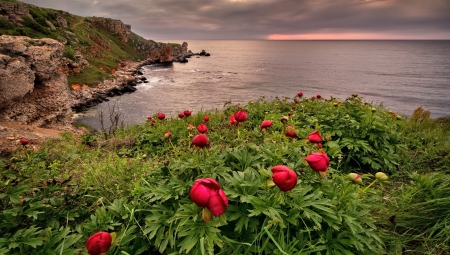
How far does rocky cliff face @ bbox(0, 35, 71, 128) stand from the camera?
33.9 ft

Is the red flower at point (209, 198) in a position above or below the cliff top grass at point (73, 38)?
below

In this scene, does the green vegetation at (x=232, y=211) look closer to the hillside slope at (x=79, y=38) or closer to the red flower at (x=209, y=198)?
the red flower at (x=209, y=198)

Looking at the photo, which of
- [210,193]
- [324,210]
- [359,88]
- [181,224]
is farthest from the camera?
[359,88]

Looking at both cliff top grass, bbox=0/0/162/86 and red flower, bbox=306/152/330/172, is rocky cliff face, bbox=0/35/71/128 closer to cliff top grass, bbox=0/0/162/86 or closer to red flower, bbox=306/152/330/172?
red flower, bbox=306/152/330/172

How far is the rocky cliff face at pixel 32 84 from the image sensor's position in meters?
10.3

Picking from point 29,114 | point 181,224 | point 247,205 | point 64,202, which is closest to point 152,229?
point 181,224

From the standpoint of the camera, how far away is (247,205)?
181 centimetres

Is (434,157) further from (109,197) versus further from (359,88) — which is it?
(359,88)

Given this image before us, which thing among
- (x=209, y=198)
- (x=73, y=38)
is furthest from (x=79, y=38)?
(x=209, y=198)

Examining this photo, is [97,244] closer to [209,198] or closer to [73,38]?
[209,198]

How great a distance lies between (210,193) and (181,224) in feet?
1.37

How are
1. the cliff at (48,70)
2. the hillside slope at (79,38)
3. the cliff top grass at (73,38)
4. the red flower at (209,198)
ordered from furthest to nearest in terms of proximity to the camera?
the hillside slope at (79,38) → the cliff top grass at (73,38) → the cliff at (48,70) → the red flower at (209,198)

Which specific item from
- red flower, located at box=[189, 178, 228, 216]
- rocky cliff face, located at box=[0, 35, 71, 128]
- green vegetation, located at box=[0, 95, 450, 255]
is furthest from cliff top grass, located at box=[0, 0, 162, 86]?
red flower, located at box=[189, 178, 228, 216]

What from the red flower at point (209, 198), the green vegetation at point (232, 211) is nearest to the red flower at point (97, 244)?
the green vegetation at point (232, 211)
